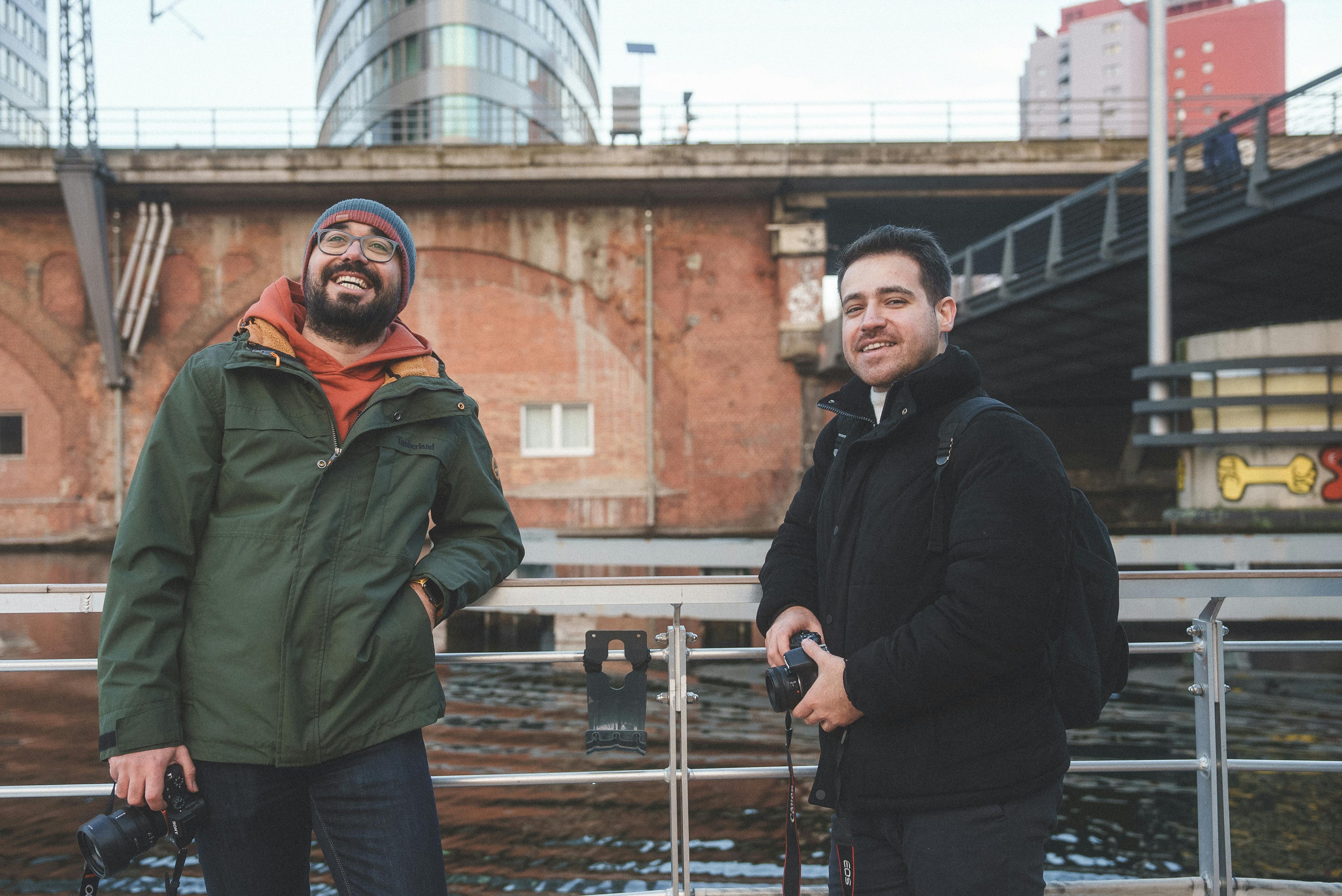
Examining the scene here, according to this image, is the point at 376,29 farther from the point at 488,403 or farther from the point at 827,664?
the point at 827,664

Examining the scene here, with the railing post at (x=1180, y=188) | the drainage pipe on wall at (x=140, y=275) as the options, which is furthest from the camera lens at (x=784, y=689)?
the drainage pipe on wall at (x=140, y=275)

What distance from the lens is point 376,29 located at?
102 feet

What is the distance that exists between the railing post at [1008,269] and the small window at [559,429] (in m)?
8.04

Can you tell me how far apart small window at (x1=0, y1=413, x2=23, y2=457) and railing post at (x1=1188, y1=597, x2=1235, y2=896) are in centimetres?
2056

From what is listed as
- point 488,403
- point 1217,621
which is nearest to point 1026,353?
point 488,403

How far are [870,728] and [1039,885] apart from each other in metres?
0.38

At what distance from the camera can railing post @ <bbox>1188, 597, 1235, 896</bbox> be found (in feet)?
8.10

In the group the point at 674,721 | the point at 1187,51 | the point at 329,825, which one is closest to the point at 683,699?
the point at 674,721

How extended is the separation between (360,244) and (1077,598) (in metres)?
1.62

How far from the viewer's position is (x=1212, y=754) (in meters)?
2.52

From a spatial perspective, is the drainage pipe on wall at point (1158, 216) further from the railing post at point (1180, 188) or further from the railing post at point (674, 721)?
the railing post at point (674, 721)

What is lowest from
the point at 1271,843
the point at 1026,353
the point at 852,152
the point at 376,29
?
the point at 1271,843

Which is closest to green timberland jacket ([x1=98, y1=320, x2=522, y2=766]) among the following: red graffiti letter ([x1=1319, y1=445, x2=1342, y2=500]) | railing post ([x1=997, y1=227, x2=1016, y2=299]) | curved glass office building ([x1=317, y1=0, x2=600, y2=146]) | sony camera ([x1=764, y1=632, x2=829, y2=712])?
sony camera ([x1=764, y1=632, x2=829, y2=712])

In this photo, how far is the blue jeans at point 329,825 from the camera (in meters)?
1.67
